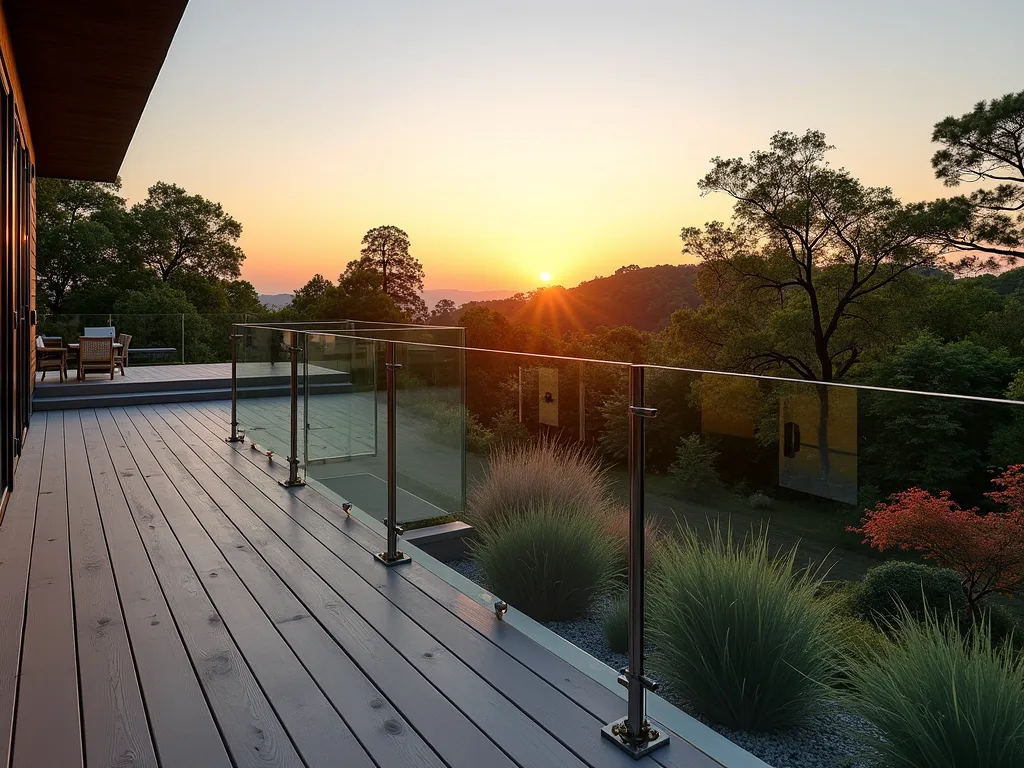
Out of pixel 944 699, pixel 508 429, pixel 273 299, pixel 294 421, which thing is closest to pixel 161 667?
pixel 508 429

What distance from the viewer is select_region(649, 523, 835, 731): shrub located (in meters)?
1.92

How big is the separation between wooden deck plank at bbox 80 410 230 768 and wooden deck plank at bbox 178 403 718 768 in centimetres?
82

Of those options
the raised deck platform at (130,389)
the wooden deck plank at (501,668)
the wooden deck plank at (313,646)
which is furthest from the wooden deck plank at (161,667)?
the raised deck platform at (130,389)

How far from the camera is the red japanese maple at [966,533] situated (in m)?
1.38

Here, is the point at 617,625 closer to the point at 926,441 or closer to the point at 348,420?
the point at 926,441

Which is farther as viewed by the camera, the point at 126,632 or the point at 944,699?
the point at 126,632

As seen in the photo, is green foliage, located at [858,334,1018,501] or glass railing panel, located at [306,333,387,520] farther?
glass railing panel, located at [306,333,387,520]

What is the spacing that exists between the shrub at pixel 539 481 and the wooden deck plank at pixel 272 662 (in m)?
1.05

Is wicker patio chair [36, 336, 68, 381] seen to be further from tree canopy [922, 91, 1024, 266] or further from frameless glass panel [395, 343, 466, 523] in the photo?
tree canopy [922, 91, 1024, 266]

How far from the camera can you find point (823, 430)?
1.59 metres

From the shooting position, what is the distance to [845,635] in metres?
1.89

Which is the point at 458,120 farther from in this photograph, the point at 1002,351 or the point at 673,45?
the point at 1002,351

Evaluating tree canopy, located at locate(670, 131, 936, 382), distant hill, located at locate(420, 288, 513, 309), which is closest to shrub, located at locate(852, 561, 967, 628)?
tree canopy, located at locate(670, 131, 936, 382)

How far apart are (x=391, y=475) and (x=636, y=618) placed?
1796 millimetres
